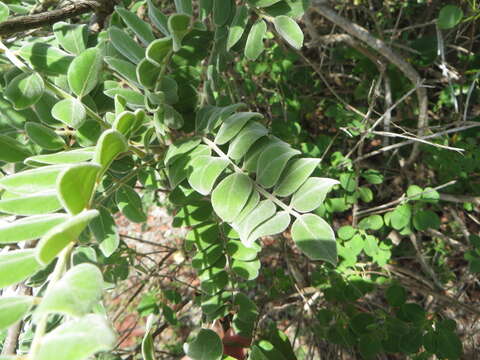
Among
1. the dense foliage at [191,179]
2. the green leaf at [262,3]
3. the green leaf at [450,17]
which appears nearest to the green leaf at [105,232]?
the dense foliage at [191,179]

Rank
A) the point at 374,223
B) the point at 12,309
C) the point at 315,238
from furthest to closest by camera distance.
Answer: the point at 374,223, the point at 315,238, the point at 12,309

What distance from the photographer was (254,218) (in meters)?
0.69

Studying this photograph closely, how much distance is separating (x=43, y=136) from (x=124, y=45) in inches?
10.5

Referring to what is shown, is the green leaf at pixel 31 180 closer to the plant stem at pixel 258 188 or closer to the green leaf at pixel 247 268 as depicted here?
the plant stem at pixel 258 188

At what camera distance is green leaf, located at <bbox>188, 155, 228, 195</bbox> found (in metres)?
0.75

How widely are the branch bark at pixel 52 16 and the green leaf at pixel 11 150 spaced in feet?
0.75

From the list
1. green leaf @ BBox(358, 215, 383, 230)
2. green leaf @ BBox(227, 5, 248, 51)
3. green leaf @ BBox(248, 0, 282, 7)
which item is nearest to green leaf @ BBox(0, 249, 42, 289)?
green leaf @ BBox(227, 5, 248, 51)

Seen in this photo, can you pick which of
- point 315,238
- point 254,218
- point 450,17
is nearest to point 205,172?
point 254,218

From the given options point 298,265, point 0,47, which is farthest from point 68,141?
point 298,265

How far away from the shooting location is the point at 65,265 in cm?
53

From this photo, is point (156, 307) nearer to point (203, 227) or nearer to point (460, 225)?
point (203, 227)

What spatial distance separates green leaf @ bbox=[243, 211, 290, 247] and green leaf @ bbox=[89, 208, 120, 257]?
0.33 metres

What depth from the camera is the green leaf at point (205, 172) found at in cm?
75

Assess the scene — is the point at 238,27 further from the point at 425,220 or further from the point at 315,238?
the point at 425,220
